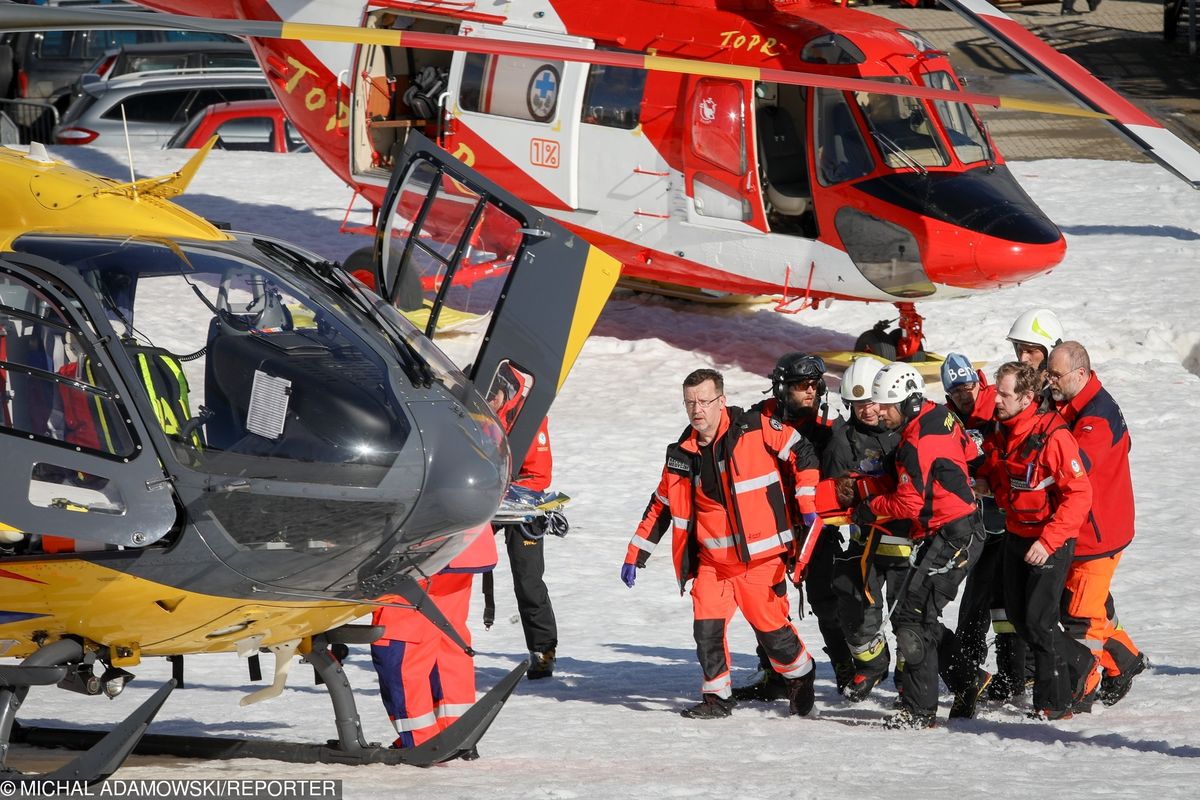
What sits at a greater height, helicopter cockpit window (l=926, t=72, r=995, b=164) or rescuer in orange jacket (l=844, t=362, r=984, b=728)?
helicopter cockpit window (l=926, t=72, r=995, b=164)

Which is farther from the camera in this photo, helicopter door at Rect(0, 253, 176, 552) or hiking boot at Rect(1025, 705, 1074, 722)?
hiking boot at Rect(1025, 705, 1074, 722)

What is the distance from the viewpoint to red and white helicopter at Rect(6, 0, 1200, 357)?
12250 mm

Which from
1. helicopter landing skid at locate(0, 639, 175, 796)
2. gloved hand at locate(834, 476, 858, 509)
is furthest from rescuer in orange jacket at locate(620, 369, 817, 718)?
helicopter landing skid at locate(0, 639, 175, 796)

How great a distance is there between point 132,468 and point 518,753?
235 centimetres

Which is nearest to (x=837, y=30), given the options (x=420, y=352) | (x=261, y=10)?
(x=261, y=10)

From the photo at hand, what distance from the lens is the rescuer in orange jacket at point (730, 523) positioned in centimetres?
714

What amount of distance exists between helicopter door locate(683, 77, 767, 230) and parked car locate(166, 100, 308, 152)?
28.1 ft

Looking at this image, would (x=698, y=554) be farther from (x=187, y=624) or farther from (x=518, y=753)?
(x=187, y=624)

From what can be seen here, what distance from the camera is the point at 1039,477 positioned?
716 centimetres

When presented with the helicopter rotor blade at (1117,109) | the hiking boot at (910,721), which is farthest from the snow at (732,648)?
the helicopter rotor blade at (1117,109)

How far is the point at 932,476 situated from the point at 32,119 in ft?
60.6

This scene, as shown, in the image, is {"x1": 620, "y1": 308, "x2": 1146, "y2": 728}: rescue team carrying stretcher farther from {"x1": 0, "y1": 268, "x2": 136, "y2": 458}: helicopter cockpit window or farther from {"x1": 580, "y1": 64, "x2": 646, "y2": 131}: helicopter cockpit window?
{"x1": 580, "y1": 64, "x2": 646, "y2": 131}: helicopter cockpit window

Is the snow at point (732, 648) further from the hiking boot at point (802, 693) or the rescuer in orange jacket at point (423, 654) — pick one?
the rescuer in orange jacket at point (423, 654)

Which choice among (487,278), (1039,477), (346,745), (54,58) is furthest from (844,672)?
(54,58)
